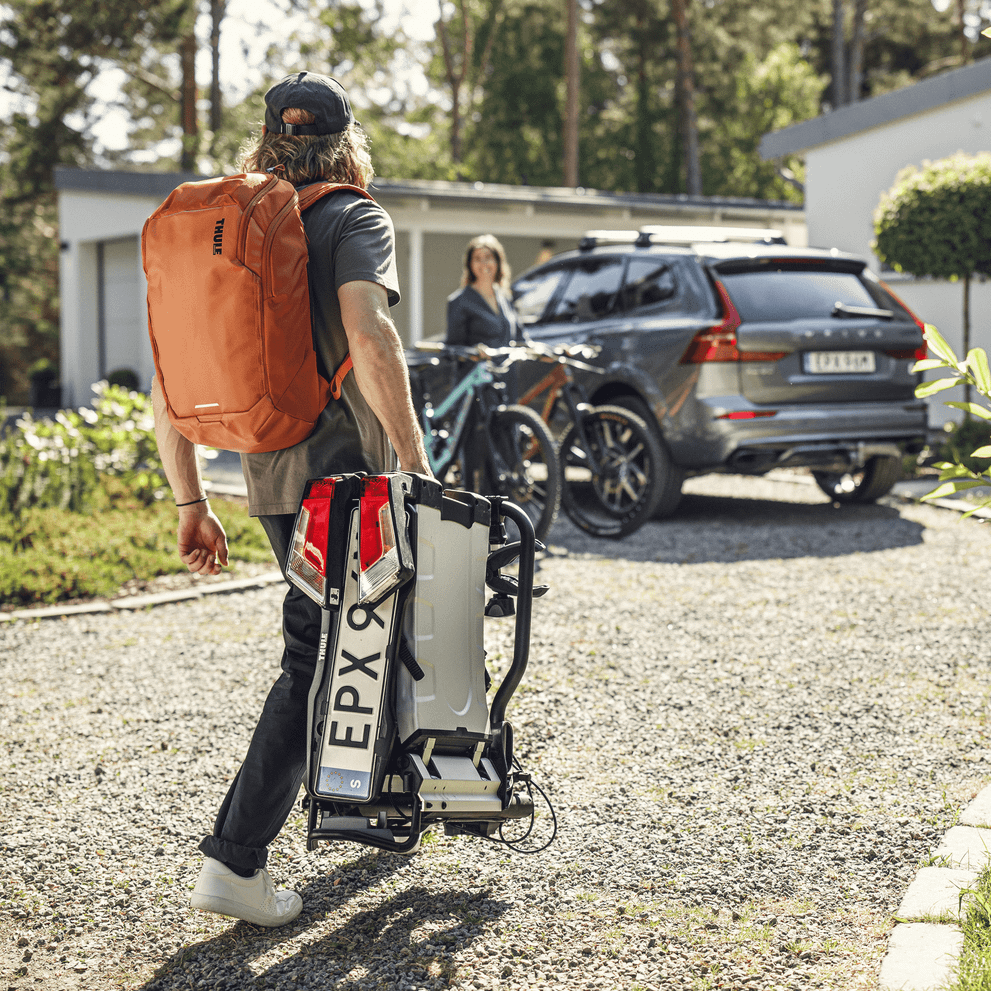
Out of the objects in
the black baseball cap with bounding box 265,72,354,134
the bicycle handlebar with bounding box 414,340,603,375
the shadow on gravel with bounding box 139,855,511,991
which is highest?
the black baseball cap with bounding box 265,72,354,134

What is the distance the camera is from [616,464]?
25.6ft

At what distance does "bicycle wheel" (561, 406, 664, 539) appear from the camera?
7.64 metres

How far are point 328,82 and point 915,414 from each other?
615 centimetres

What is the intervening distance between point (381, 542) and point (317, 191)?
760 millimetres

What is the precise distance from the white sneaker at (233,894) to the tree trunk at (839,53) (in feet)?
139

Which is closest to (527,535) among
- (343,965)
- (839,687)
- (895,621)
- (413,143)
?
(343,965)

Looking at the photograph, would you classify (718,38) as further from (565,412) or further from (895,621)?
(895,621)

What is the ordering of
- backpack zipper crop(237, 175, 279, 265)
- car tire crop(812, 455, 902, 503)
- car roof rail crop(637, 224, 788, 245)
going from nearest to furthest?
1. backpack zipper crop(237, 175, 279, 265)
2. car roof rail crop(637, 224, 788, 245)
3. car tire crop(812, 455, 902, 503)

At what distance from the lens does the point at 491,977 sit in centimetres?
248

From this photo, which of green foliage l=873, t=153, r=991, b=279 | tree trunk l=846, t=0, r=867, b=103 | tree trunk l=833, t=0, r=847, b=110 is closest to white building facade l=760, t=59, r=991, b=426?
green foliage l=873, t=153, r=991, b=279

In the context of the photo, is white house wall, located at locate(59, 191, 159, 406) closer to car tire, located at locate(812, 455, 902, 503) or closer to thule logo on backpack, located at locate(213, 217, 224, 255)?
car tire, located at locate(812, 455, 902, 503)

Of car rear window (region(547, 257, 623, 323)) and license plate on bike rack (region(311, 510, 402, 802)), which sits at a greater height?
car rear window (region(547, 257, 623, 323))

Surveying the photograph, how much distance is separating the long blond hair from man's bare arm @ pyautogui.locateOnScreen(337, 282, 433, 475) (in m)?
0.35

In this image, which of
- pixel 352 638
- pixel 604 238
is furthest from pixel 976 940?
pixel 604 238
